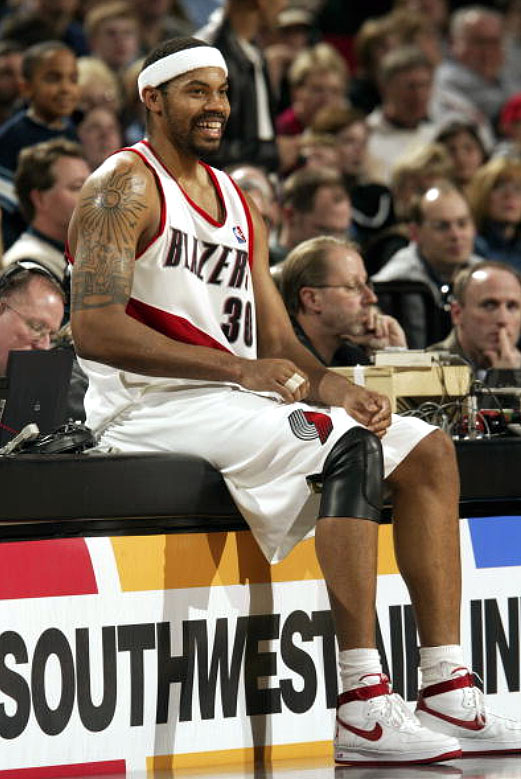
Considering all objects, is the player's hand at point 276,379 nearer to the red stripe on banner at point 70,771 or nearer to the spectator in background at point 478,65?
the red stripe on banner at point 70,771

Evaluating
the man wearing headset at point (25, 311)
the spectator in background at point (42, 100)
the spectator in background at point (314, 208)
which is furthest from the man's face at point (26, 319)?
the spectator in background at point (42, 100)

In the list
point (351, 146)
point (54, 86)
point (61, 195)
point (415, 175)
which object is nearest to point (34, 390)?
point (61, 195)

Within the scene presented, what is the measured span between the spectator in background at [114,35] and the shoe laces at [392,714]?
24.2ft

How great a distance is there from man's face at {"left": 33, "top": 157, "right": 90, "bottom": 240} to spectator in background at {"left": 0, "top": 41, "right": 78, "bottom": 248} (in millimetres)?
1112

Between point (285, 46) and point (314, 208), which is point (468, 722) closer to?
point (314, 208)

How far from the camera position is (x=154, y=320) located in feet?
15.0

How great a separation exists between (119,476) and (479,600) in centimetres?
115

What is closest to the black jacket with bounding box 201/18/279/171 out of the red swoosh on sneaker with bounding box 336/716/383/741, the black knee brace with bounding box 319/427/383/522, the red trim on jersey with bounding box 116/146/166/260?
the red trim on jersey with bounding box 116/146/166/260

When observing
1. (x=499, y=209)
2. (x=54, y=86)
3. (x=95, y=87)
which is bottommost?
(x=499, y=209)

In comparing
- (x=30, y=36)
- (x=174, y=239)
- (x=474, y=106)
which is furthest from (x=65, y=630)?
(x=474, y=106)

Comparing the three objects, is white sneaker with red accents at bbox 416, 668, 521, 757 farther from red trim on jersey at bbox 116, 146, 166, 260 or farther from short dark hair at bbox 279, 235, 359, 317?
short dark hair at bbox 279, 235, 359, 317

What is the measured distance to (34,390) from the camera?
182 inches

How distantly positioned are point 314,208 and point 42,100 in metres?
1.55

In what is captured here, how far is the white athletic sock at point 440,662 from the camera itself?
14.2 feet
